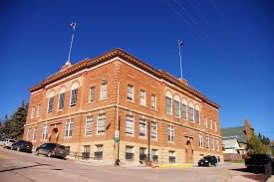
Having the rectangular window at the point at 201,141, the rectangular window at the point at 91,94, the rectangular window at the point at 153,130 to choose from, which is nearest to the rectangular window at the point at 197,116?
the rectangular window at the point at 201,141

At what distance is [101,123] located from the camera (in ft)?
100

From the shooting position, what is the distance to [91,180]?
497 inches

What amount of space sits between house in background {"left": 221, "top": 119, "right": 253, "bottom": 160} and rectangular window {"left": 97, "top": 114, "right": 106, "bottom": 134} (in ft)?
173

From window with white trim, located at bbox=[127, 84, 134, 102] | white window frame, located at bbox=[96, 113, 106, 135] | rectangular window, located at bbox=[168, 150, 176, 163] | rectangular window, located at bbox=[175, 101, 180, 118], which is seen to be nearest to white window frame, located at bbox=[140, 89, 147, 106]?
window with white trim, located at bbox=[127, 84, 134, 102]

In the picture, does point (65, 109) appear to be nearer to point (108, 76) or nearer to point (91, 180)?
point (108, 76)

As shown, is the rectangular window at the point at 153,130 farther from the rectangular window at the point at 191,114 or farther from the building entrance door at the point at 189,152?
the rectangular window at the point at 191,114

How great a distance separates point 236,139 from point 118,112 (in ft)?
213

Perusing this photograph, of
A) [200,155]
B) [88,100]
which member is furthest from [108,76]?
[200,155]

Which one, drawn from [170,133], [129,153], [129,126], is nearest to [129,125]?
[129,126]

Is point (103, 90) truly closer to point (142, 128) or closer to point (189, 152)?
point (142, 128)

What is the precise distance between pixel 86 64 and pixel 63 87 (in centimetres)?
676

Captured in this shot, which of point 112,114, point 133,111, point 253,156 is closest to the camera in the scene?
point 253,156

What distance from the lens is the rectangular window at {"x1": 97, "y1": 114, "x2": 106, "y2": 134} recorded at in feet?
98.5

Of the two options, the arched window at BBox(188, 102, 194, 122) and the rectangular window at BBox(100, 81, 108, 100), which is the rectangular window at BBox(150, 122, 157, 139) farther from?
the arched window at BBox(188, 102, 194, 122)
